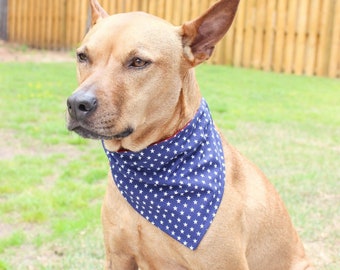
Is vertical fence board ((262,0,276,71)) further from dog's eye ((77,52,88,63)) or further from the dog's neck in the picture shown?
dog's eye ((77,52,88,63))

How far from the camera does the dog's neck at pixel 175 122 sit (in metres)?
3.02

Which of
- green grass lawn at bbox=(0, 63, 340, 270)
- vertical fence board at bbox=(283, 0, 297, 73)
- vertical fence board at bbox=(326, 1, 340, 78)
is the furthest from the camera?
vertical fence board at bbox=(283, 0, 297, 73)

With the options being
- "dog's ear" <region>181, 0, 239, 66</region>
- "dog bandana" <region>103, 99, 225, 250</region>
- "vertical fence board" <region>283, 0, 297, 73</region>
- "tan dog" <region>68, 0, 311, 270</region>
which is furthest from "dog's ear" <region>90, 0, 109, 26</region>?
"vertical fence board" <region>283, 0, 297, 73</region>

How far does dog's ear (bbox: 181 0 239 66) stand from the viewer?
9.66 feet

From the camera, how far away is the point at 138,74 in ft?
9.27

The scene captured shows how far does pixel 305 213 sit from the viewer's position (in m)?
5.03

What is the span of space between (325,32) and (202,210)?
412 inches

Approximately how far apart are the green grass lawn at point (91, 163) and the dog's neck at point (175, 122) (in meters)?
1.36

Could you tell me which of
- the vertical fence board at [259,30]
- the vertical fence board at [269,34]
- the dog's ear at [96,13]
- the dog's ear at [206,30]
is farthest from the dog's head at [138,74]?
the vertical fence board at [259,30]

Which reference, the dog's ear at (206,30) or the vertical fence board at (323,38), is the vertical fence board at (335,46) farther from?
the dog's ear at (206,30)

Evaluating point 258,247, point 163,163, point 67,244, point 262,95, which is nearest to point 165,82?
point 163,163

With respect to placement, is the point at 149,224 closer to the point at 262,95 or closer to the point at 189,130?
the point at 189,130

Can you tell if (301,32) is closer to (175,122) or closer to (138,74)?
(175,122)

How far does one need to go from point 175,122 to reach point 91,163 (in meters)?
3.33
